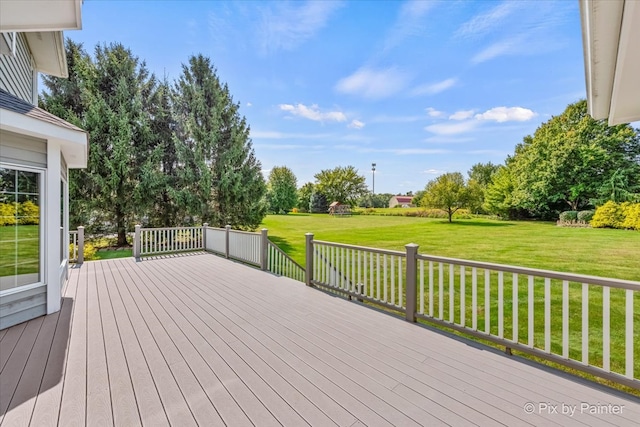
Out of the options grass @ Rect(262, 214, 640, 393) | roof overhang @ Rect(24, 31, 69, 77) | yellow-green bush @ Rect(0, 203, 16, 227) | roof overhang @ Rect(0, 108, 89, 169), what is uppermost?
roof overhang @ Rect(24, 31, 69, 77)

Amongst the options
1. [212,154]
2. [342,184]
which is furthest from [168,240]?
[342,184]

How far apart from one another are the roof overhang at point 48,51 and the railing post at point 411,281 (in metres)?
7.28

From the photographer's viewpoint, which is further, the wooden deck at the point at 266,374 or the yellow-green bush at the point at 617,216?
the yellow-green bush at the point at 617,216

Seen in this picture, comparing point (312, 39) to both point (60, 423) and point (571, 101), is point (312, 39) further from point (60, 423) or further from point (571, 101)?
point (571, 101)

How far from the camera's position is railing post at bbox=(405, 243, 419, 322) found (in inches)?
131

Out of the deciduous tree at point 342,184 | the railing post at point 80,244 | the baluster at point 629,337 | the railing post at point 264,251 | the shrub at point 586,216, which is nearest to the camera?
the baluster at point 629,337

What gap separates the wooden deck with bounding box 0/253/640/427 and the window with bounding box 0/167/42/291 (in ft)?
2.02

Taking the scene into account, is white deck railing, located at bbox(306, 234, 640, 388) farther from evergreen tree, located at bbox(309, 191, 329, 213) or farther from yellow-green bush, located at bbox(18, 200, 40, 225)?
evergreen tree, located at bbox(309, 191, 329, 213)

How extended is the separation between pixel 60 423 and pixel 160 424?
63 cm

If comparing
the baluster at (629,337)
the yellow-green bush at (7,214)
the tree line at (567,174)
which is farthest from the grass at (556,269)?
the tree line at (567,174)

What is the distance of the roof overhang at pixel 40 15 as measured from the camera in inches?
106

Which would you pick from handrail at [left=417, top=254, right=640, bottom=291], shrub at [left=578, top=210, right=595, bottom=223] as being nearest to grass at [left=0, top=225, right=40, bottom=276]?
handrail at [left=417, top=254, right=640, bottom=291]

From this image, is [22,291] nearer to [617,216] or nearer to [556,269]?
[556,269]

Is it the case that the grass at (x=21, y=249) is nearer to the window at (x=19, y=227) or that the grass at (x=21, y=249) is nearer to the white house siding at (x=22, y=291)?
the window at (x=19, y=227)
